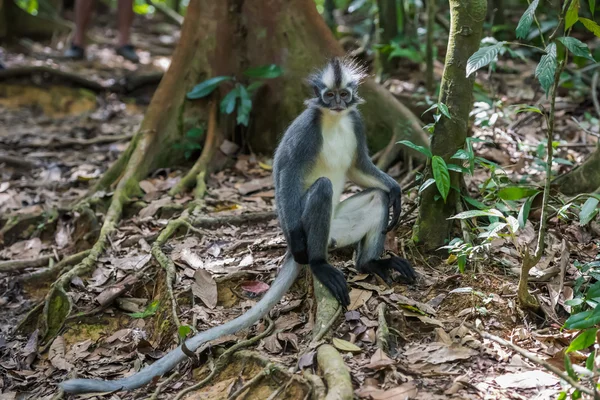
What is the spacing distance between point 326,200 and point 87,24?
7137 mm

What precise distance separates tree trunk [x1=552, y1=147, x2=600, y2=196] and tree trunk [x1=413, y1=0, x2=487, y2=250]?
43.8 inches

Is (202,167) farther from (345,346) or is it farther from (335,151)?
(345,346)

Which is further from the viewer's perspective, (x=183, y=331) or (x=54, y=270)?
(x=54, y=270)

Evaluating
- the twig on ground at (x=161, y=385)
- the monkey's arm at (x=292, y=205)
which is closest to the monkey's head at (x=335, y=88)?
the monkey's arm at (x=292, y=205)

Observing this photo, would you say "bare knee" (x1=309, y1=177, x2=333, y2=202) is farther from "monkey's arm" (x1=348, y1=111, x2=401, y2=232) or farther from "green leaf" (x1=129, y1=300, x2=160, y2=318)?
"green leaf" (x1=129, y1=300, x2=160, y2=318)

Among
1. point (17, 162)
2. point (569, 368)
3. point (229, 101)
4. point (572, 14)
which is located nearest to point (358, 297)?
point (569, 368)

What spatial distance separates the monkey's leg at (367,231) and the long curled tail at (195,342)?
43cm

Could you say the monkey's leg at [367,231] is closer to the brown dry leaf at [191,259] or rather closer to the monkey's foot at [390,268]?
the monkey's foot at [390,268]

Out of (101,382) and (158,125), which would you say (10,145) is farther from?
(101,382)

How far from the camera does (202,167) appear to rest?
642 cm

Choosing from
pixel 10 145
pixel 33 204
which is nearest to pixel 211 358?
pixel 33 204

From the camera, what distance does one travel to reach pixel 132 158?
648cm

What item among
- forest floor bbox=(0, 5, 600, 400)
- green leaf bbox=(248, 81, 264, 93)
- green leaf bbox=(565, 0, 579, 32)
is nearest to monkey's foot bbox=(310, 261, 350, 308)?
forest floor bbox=(0, 5, 600, 400)

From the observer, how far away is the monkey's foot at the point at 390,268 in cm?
435
